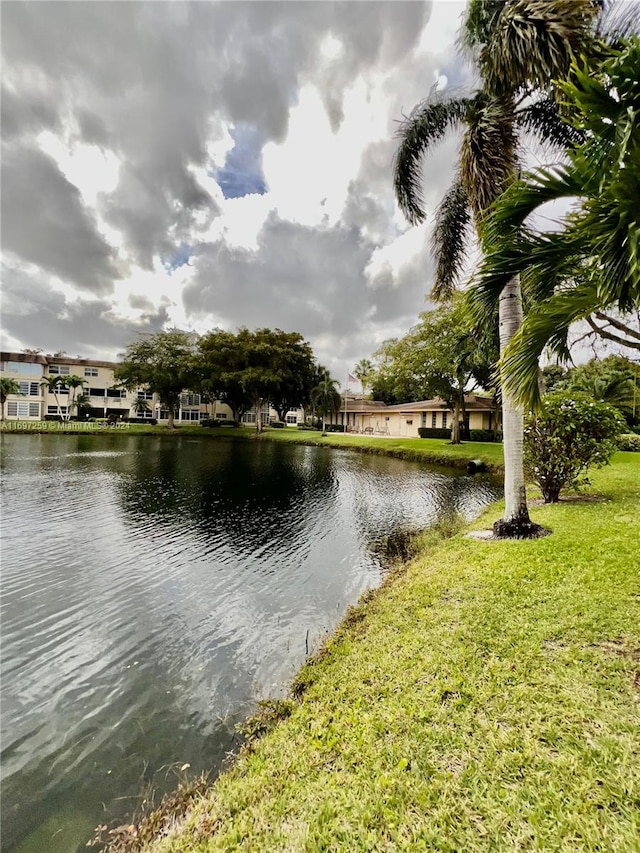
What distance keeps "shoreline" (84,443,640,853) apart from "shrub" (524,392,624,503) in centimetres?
419

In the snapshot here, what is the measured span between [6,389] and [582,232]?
195ft

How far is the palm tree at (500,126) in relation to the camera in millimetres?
5527

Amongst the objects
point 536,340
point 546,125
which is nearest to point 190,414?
point 546,125

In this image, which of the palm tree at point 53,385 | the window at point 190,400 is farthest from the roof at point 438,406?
the palm tree at point 53,385

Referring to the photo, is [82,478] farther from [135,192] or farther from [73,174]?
[135,192]

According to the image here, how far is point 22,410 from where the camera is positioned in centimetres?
4938

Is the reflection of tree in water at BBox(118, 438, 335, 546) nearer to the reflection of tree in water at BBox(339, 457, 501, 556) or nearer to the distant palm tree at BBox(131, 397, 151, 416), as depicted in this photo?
the reflection of tree in water at BBox(339, 457, 501, 556)

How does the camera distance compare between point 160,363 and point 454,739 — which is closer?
point 454,739

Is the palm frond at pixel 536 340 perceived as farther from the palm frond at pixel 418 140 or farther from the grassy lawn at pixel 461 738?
the palm frond at pixel 418 140

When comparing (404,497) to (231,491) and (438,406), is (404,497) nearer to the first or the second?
(231,491)

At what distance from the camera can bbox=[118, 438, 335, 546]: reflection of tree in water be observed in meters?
10.5

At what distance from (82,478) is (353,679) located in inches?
652

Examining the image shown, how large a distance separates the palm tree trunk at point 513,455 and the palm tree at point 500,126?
0.06 ft

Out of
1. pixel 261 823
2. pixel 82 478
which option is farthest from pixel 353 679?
pixel 82 478
